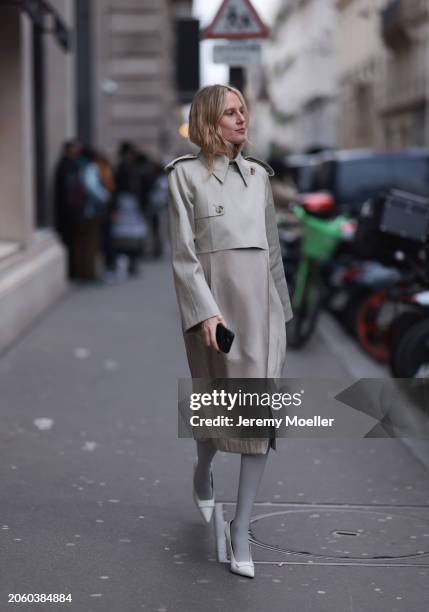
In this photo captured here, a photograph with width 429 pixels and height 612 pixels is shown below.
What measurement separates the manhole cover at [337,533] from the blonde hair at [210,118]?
61.1 inches

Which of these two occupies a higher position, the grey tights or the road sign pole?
the road sign pole

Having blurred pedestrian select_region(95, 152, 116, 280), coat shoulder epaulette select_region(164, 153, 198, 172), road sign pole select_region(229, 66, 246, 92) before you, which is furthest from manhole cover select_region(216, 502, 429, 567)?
blurred pedestrian select_region(95, 152, 116, 280)

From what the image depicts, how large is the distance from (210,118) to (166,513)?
6.02ft

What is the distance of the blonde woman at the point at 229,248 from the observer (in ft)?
15.5

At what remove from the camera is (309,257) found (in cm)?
1077

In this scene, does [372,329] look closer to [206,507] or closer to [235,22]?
[235,22]

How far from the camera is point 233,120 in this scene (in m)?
4.77

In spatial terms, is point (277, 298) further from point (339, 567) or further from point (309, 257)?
point (309, 257)

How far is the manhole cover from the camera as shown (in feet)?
16.5

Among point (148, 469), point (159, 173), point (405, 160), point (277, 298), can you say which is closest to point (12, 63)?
point (405, 160)

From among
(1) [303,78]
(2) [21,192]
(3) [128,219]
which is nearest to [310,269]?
(2) [21,192]

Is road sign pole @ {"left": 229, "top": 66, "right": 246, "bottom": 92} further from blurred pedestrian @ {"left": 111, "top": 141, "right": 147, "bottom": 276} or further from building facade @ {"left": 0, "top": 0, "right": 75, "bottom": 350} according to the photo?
blurred pedestrian @ {"left": 111, "top": 141, "right": 147, "bottom": 276}

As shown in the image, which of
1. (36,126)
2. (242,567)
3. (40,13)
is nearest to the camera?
(242,567)
